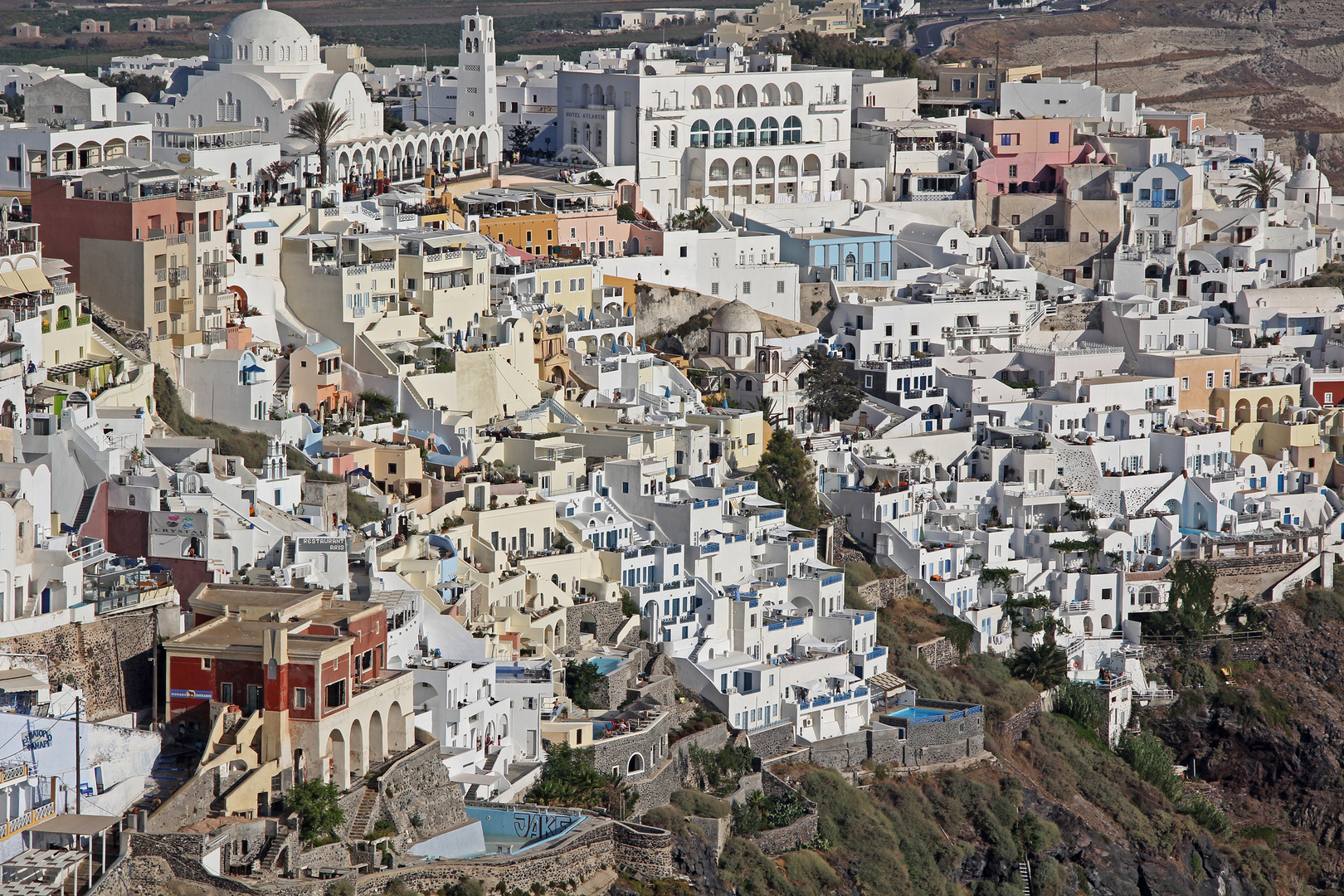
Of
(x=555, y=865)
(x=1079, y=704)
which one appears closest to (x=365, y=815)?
(x=555, y=865)

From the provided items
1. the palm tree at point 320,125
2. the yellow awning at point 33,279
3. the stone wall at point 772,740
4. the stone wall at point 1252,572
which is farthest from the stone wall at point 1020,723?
the palm tree at point 320,125

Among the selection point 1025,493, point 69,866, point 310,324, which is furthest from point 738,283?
point 69,866

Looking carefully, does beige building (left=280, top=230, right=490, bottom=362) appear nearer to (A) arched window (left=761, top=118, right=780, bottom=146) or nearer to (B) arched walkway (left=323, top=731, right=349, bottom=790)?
(A) arched window (left=761, top=118, right=780, bottom=146)

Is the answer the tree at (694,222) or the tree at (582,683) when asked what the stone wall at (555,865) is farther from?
the tree at (694,222)

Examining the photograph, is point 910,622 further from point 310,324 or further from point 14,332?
point 14,332

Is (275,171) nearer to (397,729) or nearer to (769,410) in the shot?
(769,410)

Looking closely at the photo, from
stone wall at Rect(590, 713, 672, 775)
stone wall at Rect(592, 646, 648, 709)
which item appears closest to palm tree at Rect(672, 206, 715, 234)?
stone wall at Rect(592, 646, 648, 709)
